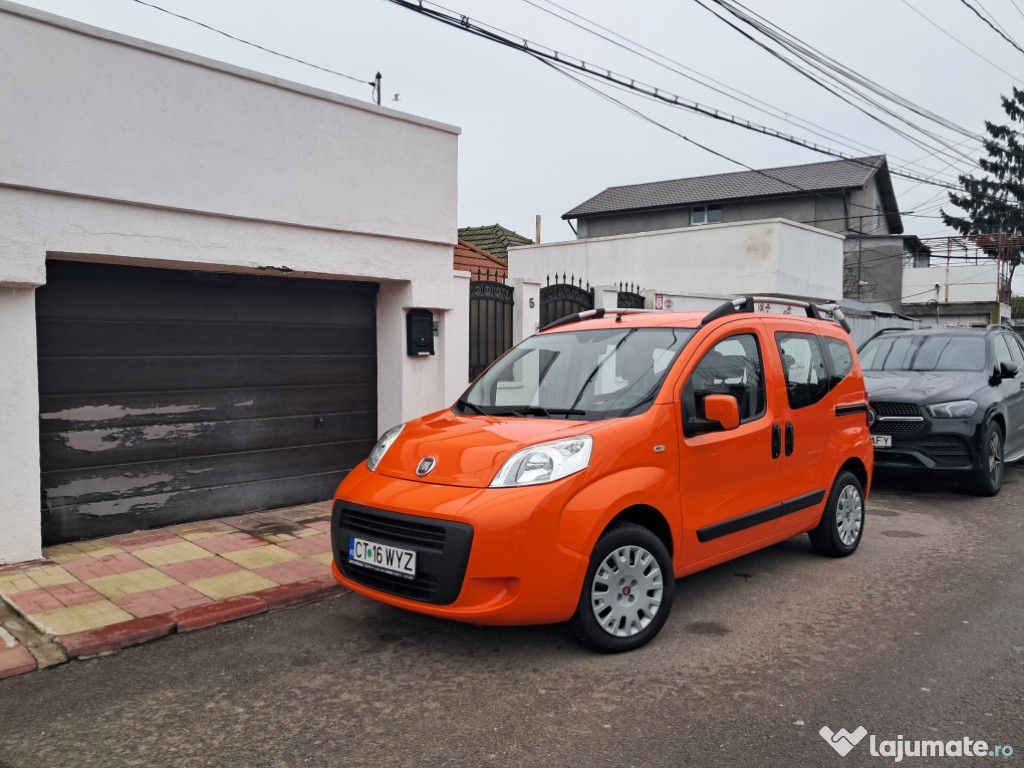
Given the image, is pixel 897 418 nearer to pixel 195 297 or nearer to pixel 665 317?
pixel 665 317

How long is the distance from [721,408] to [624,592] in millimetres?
1150

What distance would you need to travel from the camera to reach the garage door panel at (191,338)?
240 inches

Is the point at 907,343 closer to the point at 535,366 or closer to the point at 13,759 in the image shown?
the point at 535,366

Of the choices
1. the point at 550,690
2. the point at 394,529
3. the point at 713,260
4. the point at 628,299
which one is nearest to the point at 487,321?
the point at 628,299

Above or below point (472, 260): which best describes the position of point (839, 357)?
below

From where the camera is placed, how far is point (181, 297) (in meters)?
6.74

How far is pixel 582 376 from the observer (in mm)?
4820

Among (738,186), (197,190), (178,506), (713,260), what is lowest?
(178,506)

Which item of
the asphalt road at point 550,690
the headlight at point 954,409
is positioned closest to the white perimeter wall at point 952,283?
the headlight at point 954,409

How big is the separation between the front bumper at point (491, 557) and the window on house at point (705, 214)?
27.6 m

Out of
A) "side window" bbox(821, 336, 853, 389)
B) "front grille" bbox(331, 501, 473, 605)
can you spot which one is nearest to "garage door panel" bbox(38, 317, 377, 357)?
"front grille" bbox(331, 501, 473, 605)

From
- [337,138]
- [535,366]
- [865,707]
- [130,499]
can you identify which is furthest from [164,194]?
[865,707]

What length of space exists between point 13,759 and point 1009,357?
10452mm

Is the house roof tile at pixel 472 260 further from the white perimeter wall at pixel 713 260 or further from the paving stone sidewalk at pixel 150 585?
the paving stone sidewalk at pixel 150 585
